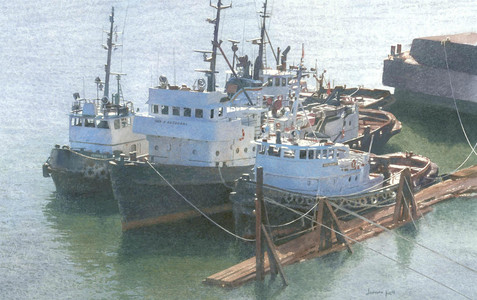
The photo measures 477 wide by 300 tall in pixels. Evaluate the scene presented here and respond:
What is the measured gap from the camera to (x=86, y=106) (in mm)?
46625

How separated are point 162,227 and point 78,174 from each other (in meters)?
7.14

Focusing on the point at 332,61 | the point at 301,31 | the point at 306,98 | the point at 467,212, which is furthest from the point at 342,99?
the point at 301,31

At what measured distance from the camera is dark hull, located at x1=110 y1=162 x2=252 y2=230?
41.0 m

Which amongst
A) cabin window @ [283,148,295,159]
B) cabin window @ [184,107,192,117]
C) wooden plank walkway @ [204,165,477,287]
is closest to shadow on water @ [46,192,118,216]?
cabin window @ [184,107,192,117]

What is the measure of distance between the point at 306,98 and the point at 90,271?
1104 inches

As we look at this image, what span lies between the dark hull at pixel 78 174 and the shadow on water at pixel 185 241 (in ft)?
19.0

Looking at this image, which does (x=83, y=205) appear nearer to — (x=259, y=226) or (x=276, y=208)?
(x=276, y=208)

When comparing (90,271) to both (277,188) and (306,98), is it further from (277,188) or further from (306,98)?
(306,98)

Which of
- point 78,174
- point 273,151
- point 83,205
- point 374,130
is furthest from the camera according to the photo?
point 374,130

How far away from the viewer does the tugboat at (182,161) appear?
41.1 meters

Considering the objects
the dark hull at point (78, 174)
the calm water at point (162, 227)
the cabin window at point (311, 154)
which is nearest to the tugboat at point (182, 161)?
the calm water at point (162, 227)

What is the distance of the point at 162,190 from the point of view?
1629 inches

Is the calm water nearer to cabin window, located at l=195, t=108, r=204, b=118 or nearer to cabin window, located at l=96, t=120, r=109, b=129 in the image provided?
cabin window, located at l=96, t=120, r=109, b=129
